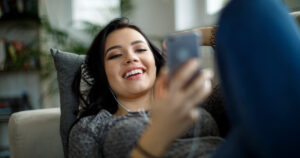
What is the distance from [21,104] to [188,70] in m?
2.59

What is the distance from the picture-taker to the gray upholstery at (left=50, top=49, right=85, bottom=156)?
4.00 feet

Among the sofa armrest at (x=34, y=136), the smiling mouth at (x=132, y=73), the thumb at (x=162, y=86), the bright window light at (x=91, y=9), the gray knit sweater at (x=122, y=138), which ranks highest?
the bright window light at (x=91, y=9)

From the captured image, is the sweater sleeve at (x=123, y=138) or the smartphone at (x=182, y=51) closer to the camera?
the smartphone at (x=182, y=51)

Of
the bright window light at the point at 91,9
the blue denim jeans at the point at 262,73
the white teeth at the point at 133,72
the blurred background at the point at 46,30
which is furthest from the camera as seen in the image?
the bright window light at the point at 91,9

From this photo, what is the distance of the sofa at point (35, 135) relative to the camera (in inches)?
45.8

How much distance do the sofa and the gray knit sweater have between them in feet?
0.73

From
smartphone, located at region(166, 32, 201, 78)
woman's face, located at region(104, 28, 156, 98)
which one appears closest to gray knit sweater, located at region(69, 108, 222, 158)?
woman's face, located at region(104, 28, 156, 98)

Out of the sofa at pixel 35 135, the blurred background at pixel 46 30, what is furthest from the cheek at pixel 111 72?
the blurred background at pixel 46 30

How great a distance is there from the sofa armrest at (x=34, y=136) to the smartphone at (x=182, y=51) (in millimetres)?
837

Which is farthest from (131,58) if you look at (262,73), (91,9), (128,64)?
(91,9)

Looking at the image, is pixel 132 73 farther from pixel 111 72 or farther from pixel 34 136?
pixel 34 136

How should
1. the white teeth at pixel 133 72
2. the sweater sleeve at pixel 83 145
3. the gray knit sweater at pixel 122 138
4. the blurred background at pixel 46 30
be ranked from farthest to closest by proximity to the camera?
the blurred background at pixel 46 30 < the white teeth at pixel 133 72 < the sweater sleeve at pixel 83 145 < the gray knit sweater at pixel 122 138

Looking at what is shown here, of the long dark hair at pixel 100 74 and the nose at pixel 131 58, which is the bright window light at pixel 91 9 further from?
the nose at pixel 131 58

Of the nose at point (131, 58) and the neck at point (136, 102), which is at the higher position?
the nose at point (131, 58)
